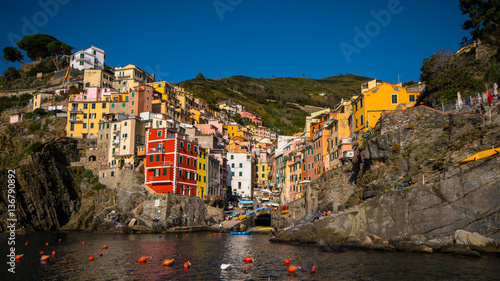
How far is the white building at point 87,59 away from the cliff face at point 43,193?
156 feet

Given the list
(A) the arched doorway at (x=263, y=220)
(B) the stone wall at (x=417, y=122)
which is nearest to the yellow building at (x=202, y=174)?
(A) the arched doorway at (x=263, y=220)

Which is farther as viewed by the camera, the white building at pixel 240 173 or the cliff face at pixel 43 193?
the white building at pixel 240 173

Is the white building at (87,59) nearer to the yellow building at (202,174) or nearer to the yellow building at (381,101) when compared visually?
the yellow building at (202,174)

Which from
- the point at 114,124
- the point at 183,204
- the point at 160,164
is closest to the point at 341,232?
the point at 183,204

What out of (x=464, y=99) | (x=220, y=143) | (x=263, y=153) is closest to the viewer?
(x=464, y=99)

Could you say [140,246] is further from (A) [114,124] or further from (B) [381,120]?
(A) [114,124]

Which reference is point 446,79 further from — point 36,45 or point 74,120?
point 36,45

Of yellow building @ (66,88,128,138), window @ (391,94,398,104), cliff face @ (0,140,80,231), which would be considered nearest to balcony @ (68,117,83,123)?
yellow building @ (66,88,128,138)

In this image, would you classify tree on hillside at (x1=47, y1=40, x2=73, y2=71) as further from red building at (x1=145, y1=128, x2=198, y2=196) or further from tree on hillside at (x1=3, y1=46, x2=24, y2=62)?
red building at (x1=145, y1=128, x2=198, y2=196)

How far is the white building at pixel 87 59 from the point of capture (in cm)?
11906

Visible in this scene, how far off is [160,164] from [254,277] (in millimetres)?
45114

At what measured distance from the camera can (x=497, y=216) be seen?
32.5 m

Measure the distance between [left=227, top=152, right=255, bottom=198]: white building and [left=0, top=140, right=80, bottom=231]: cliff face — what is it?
36.4 m

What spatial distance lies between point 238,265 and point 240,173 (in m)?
63.8
